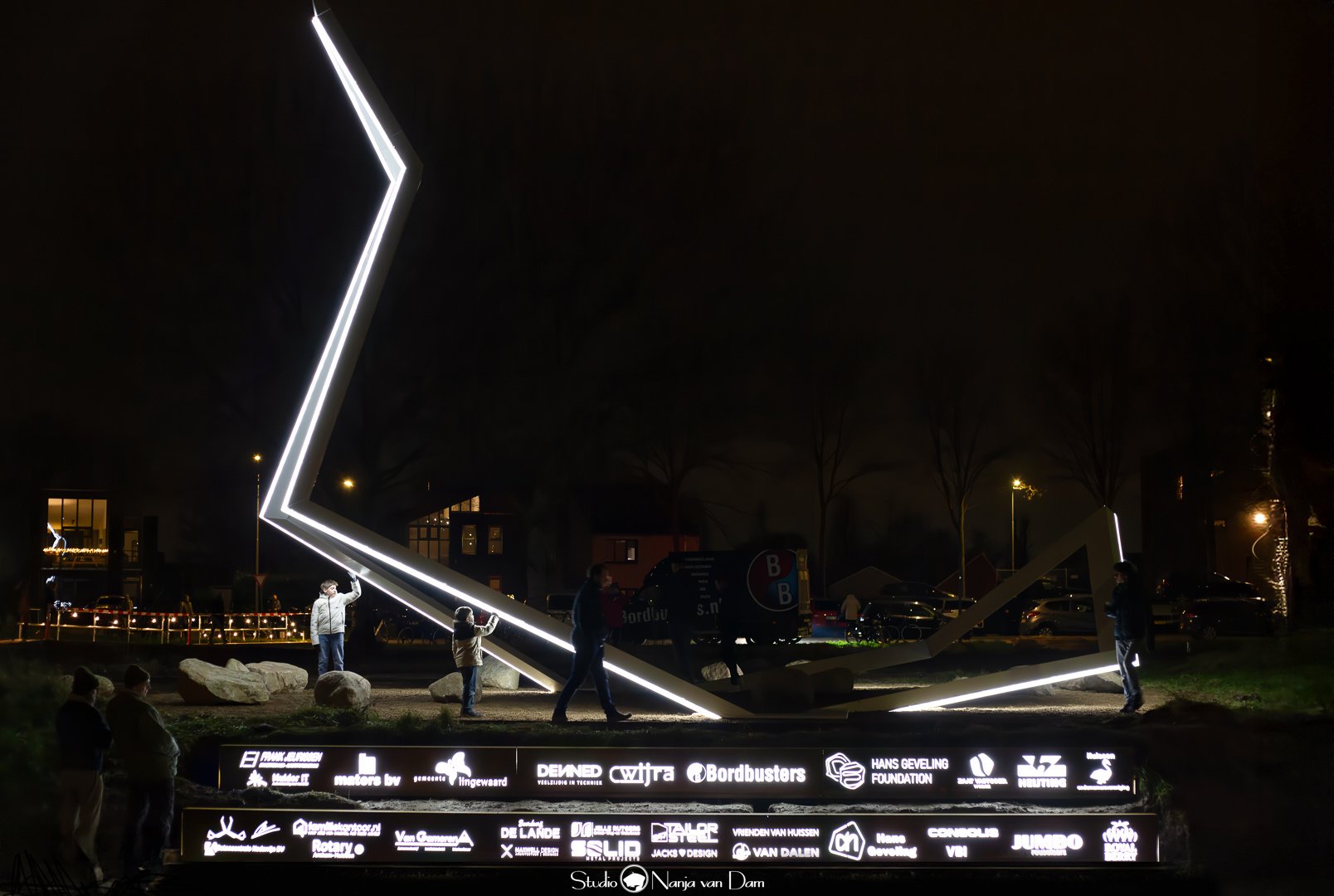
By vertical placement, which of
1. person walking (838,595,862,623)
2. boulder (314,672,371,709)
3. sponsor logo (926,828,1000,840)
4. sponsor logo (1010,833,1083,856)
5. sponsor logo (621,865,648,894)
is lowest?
sponsor logo (621,865,648,894)

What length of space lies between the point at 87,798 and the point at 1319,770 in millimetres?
8939

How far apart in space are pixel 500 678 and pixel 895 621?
16.5m

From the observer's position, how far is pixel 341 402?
33.3ft

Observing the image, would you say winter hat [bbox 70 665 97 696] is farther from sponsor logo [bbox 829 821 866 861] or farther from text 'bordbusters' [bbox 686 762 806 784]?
sponsor logo [bbox 829 821 866 861]

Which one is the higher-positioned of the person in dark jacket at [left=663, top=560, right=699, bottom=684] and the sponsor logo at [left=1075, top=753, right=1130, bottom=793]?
the person in dark jacket at [left=663, top=560, right=699, bottom=684]

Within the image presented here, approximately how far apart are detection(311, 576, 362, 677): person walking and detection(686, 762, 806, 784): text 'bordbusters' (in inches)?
258

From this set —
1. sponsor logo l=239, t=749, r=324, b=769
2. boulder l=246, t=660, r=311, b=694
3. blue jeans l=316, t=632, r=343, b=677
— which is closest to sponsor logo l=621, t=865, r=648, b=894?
sponsor logo l=239, t=749, r=324, b=769

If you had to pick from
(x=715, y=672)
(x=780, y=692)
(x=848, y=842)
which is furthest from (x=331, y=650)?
(x=848, y=842)

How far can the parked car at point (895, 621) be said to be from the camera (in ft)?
94.8

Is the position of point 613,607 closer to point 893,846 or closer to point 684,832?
point 684,832

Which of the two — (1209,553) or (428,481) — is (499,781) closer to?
(428,481)

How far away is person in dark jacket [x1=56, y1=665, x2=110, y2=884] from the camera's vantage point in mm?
7477

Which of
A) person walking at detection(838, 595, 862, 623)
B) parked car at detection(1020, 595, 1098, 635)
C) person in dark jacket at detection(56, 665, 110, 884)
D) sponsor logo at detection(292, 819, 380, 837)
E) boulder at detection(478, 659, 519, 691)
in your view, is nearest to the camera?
person in dark jacket at detection(56, 665, 110, 884)

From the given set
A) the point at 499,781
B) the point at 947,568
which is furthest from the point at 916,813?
the point at 947,568
